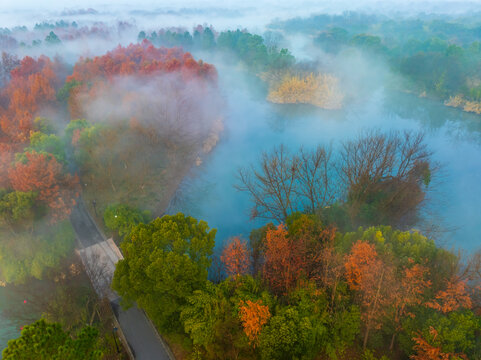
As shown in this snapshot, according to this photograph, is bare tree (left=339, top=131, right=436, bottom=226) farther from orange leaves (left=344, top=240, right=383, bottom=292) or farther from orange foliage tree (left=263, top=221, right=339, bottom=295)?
orange leaves (left=344, top=240, right=383, bottom=292)

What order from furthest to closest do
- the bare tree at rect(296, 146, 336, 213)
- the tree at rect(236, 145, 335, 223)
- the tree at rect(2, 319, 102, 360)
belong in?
1. the tree at rect(236, 145, 335, 223)
2. the bare tree at rect(296, 146, 336, 213)
3. the tree at rect(2, 319, 102, 360)

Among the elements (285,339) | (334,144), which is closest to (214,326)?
(285,339)

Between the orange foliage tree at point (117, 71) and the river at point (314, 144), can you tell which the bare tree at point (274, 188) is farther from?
the orange foliage tree at point (117, 71)

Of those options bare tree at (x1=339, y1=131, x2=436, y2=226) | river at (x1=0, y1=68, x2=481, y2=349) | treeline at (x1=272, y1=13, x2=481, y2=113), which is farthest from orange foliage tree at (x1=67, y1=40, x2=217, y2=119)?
treeline at (x1=272, y1=13, x2=481, y2=113)

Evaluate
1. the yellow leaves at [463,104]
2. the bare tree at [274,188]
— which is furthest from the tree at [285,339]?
the yellow leaves at [463,104]

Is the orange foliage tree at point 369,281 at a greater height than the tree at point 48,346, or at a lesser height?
lesser

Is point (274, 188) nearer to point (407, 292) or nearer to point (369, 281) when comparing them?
point (369, 281)

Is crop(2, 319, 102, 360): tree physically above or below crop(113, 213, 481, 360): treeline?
above
